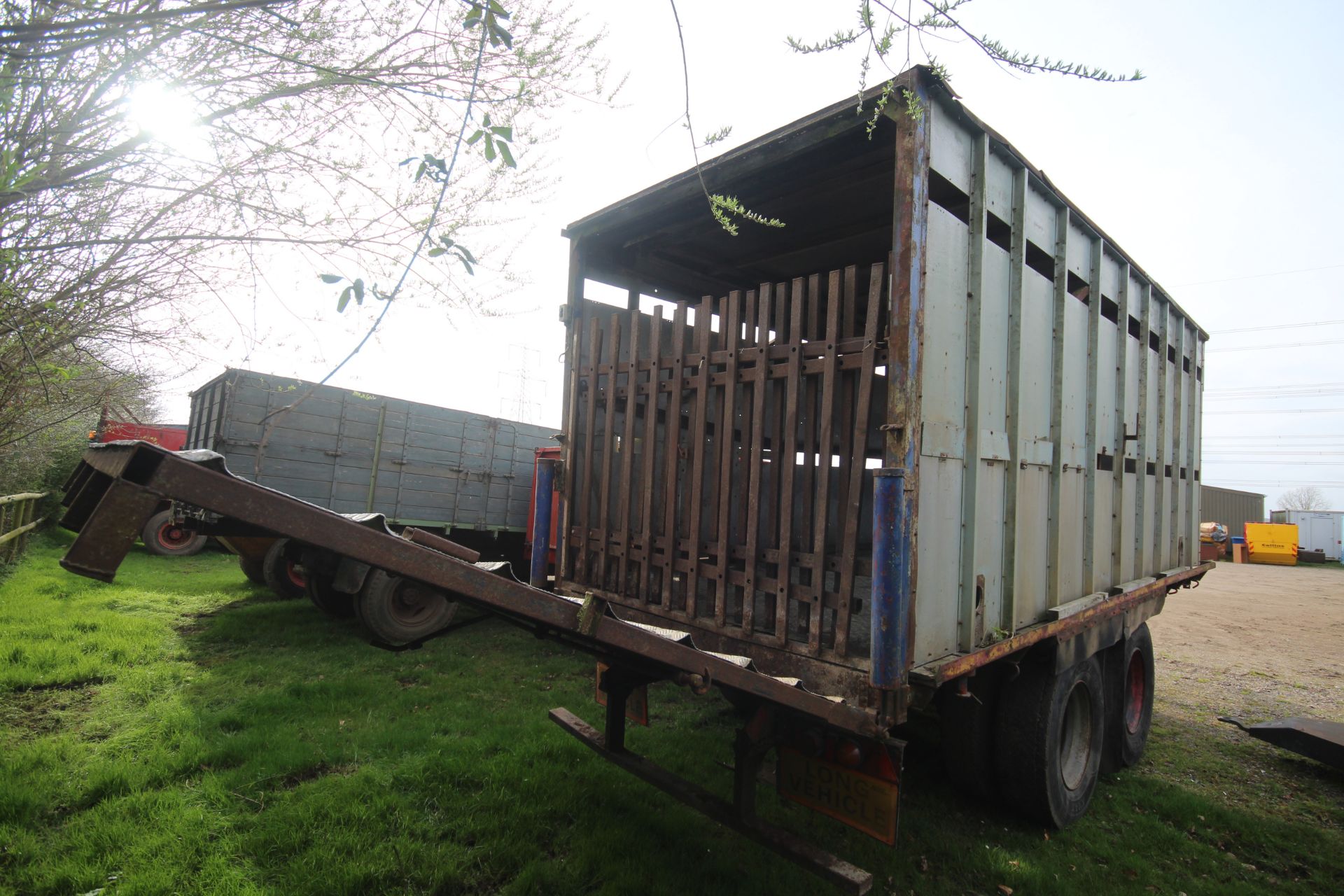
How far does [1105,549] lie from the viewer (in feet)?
13.9

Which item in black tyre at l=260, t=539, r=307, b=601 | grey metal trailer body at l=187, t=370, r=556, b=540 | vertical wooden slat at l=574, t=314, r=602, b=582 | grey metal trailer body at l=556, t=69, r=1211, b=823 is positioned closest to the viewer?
grey metal trailer body at l=556, t=69, r=1211, b=823

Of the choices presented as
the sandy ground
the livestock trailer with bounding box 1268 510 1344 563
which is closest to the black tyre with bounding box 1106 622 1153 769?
the sandy ground

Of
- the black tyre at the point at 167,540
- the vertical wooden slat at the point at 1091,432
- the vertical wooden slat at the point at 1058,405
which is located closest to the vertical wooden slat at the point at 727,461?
the vertical wooden slat at the point at 1058,405

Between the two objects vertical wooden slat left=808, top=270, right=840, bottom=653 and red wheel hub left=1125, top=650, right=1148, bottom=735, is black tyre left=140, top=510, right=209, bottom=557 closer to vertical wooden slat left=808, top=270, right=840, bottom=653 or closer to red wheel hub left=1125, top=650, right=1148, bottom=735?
vertical wooden slat left=808, top=270, right=840, bottom=653

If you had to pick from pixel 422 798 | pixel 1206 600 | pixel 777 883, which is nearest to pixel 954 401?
pixel 777 883

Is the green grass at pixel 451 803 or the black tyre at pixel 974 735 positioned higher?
the black tyre at pixel 974 735

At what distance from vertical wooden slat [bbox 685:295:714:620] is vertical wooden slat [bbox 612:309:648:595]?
1.29 ft

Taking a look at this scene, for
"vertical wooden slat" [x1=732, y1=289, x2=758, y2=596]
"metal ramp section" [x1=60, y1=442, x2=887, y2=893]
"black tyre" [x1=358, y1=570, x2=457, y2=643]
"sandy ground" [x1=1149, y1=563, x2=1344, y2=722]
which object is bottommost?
"sandy ground" [x1=1149, y1=563, x2=1344, y2=722]

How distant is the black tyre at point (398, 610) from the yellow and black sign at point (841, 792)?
4536 mm

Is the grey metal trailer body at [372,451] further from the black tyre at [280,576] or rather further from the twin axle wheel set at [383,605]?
the twin axle wheel set at [383,605]

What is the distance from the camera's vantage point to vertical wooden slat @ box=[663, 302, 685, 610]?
3.24 metres

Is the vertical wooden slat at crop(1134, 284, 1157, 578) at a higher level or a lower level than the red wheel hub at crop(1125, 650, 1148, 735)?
higher

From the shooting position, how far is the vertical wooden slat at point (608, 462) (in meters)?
3.62

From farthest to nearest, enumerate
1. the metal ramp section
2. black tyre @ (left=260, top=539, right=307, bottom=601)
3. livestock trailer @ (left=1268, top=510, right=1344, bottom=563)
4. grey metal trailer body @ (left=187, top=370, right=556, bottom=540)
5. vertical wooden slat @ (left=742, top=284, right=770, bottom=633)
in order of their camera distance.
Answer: livestock trailer @ (left=1268, top=510, right=1344, bottom=563) < grey metal trailer body @ (left=187, top=370, right=556, bottom=540) < black tyre @ (left=260, top=539, right=307, bottom=601) < vertical wooden slat @ (left=742, top=284, right=770, bottom=633) < the metal ramp section
